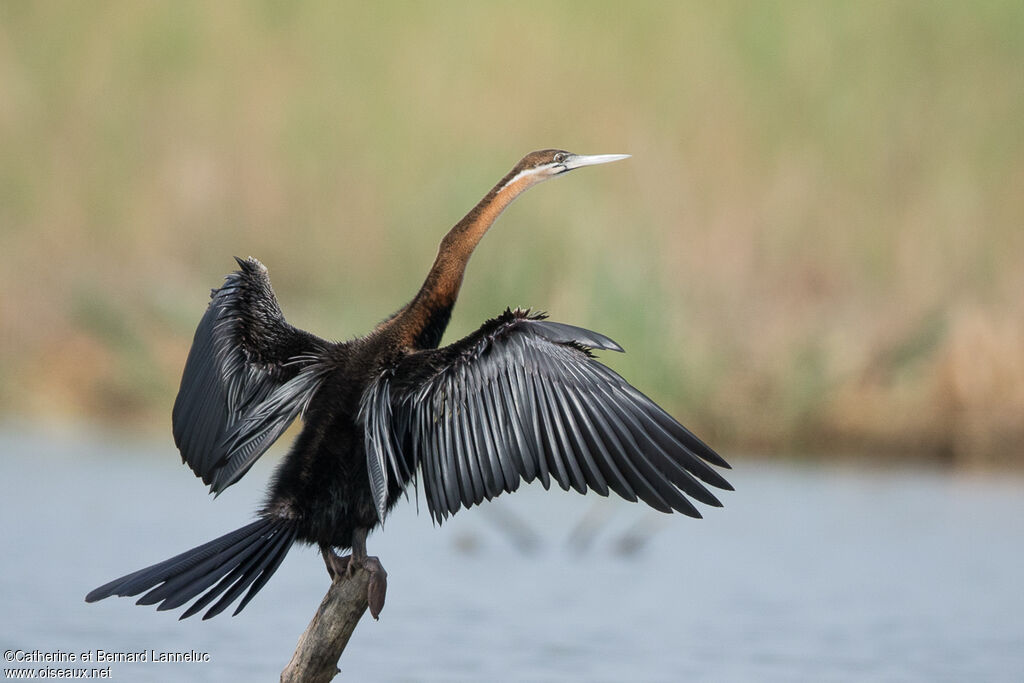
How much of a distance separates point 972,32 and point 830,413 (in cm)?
597

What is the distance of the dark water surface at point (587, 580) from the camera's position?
6324 mm

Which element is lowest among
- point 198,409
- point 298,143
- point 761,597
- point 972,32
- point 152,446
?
point 198,409

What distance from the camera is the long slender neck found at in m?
4.86

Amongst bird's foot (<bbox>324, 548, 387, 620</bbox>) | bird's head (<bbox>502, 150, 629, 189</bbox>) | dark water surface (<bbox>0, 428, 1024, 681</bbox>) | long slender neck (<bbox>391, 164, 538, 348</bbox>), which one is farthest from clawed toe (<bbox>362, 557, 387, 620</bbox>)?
dark water surface (<bbox>0, 428, 1024, 681</bbox>)

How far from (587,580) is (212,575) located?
3820 millimetres

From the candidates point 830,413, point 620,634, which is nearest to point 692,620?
point 620,634

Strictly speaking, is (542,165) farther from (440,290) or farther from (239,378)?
(239,378)

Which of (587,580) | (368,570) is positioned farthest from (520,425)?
(587,580)

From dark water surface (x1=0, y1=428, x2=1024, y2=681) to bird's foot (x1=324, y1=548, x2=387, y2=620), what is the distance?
5.24 feet

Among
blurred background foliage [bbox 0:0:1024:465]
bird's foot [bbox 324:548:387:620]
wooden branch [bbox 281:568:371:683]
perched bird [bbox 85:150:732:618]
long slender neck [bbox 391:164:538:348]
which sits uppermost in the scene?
blurred background foliage [bbox 0:0:1024:465]

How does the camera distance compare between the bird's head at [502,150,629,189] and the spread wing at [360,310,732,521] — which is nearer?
the spread wing at [360,310,732,521]

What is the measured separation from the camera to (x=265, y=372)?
485 centimetres

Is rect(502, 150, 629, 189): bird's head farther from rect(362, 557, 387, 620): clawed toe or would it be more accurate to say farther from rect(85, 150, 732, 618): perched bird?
rect(362, 557, 387, 620): clawed toe

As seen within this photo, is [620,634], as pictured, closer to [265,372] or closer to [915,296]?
[265,372]
